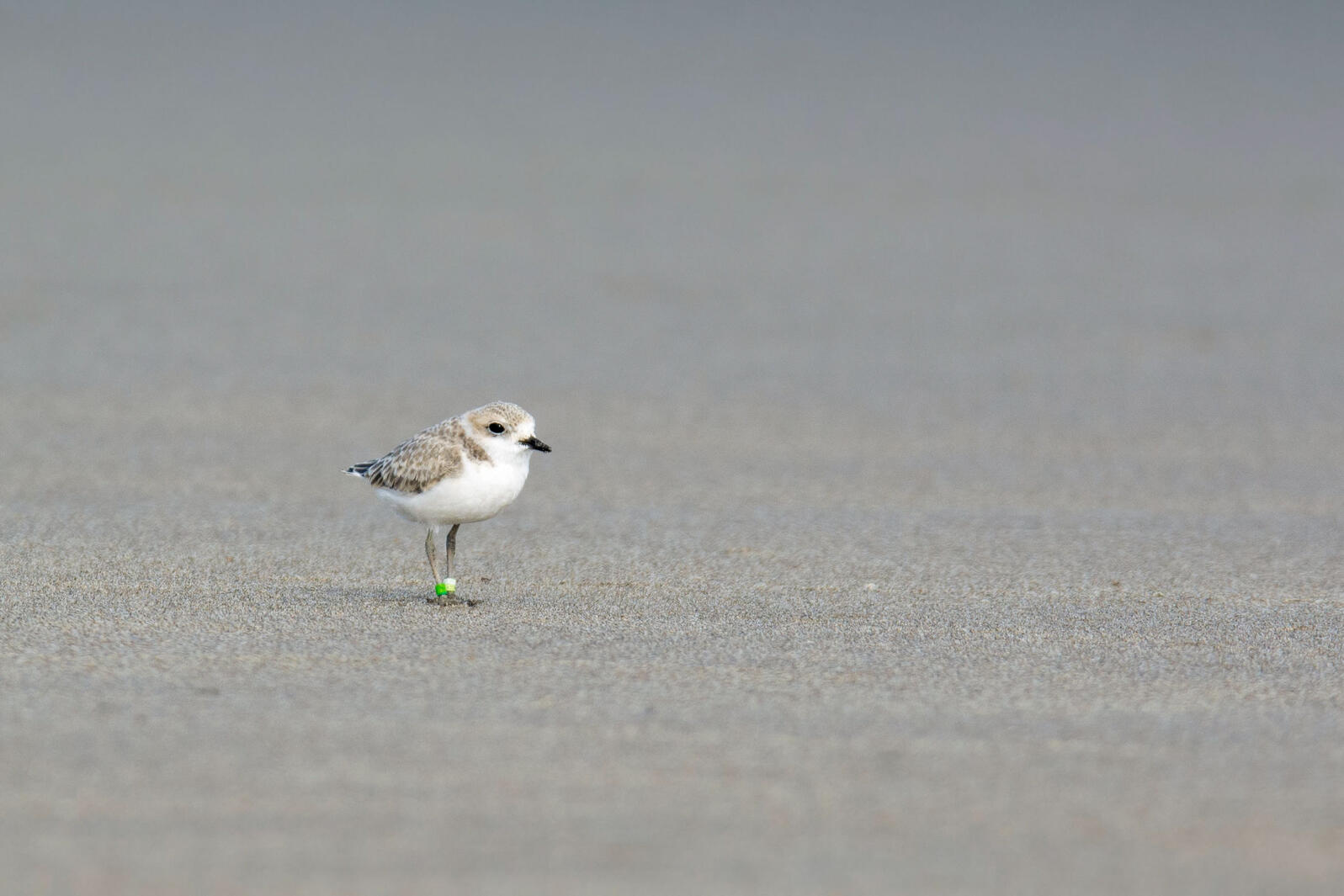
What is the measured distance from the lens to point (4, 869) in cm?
314

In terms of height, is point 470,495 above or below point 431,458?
below

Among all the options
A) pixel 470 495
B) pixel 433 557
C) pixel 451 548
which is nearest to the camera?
pixel 470 495

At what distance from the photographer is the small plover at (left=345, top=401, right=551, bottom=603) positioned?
212 inches

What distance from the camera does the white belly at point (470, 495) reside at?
537 cm

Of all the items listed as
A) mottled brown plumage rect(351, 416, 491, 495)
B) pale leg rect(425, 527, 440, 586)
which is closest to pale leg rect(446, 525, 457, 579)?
pale leg rect(425, 527, 440, 586)

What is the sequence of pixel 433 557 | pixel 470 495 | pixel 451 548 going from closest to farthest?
pixel 470 495 < pixel 433 557 < pixel 451 548

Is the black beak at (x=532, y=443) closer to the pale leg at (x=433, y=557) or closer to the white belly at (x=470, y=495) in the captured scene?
the white belly at (x=470, y=495)

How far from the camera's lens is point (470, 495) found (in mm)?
5371

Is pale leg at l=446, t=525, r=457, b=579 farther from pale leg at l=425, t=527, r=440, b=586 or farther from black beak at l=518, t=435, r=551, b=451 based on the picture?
black beak at l=518, t=435, r=551, b=451

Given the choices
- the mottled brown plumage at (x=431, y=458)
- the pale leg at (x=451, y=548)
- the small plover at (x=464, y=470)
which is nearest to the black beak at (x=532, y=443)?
the small plover at (x=464, y=470)

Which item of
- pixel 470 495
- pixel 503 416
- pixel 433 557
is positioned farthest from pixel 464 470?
pixel 433 557

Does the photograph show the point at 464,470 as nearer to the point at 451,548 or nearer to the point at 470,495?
the point at 470,495

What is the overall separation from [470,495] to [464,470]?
3.1 inches

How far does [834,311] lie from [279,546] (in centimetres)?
496
